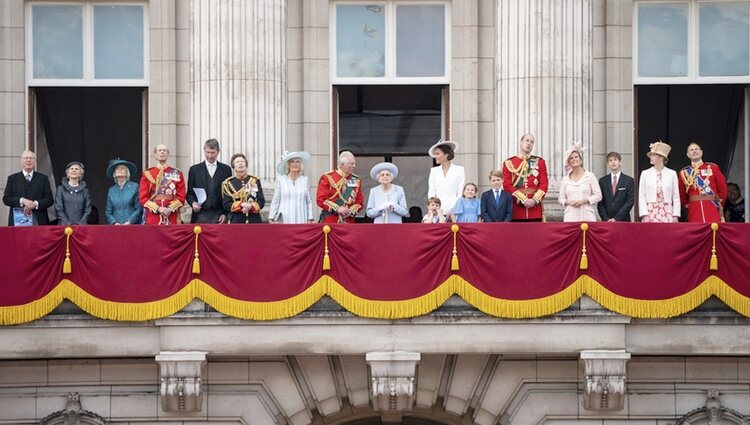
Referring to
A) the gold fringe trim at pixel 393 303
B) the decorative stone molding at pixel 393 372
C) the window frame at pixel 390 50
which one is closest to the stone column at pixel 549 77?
the window frame at pixel 390 50

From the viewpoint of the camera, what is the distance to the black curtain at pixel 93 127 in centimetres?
4872

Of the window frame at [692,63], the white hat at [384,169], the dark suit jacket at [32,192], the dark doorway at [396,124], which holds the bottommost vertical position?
the dark suit jacket at [32,192]

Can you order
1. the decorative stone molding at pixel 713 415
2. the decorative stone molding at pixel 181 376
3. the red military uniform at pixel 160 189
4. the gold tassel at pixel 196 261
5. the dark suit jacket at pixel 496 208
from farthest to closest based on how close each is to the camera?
1. the red military uniform at pixel 160 189
2. the dark suit jacket at pixel 496 208
3. the decorative stone molding at pixel 713 415
4. the gold tassel at pixel 196 261
5. the decorative stone molding at pixel 181 376

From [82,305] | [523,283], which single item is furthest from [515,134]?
[82,305]

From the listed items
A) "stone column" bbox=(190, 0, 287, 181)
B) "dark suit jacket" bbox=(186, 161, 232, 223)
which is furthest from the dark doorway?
"dark suit jacket" bbox=(186, 161, 232, 223)

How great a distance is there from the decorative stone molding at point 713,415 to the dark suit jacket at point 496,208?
15.5 feet

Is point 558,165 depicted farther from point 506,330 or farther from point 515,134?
point 506,330

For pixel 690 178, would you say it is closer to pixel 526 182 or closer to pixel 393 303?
pixel 526 182

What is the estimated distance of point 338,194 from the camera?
4394 cm

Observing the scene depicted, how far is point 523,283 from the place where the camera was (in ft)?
140

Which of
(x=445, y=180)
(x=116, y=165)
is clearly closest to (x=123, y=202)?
(x=116, y=165)

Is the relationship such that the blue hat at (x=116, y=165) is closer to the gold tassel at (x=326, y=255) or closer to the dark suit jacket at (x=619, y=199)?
the gold tassel at (x=326, y=255)

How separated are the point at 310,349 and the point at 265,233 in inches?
85.5

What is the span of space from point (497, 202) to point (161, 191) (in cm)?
599
